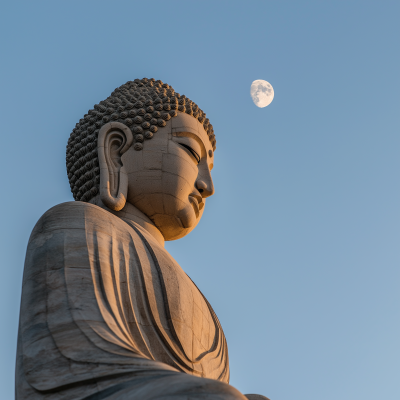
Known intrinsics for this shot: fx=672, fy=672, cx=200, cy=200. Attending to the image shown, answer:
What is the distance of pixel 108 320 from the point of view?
6.12 meters

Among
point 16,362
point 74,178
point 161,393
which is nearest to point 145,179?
point 74,178

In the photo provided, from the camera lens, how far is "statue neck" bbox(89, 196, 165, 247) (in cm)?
834

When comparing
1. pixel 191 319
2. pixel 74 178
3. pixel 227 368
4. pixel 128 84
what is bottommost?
pixel 227 368

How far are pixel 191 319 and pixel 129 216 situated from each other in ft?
5.34

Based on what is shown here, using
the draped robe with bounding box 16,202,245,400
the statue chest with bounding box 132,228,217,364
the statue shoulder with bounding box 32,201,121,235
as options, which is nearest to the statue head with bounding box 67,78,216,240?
the draped robe with bounding box 16,202,245,400

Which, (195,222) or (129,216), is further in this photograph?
(195,222)

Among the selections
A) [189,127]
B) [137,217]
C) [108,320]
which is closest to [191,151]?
[189,127]

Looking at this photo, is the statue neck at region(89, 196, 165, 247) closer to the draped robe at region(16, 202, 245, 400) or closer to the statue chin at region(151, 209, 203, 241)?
the statue chin at region(151, 209, 203, 241)

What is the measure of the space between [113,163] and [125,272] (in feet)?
6.64

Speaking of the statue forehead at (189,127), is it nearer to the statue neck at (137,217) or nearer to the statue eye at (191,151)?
the statue eye at (191,151)

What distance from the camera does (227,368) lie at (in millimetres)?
A: 8086

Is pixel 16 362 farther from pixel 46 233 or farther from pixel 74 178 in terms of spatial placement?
pixel 74 178

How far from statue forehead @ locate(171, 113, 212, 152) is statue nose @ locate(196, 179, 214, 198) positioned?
514 mm

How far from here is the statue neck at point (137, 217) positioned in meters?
8.34
